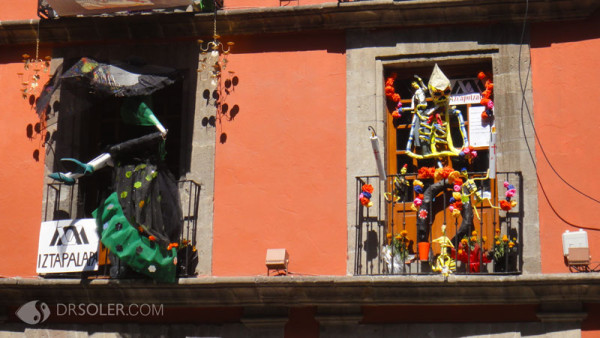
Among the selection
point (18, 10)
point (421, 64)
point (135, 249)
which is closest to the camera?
point (135, 249)

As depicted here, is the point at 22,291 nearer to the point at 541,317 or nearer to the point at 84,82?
the point at 84,82

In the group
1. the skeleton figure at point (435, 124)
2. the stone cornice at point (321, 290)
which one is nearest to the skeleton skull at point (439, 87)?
the skeleton figure at point (435, 124)

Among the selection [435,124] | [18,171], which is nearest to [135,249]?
[18,171]

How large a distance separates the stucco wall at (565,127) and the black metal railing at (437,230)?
308mm

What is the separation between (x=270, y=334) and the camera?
12.6 metres

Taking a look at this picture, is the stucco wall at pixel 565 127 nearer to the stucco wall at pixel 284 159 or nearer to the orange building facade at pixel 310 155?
the orange building facade at pixel 310 155

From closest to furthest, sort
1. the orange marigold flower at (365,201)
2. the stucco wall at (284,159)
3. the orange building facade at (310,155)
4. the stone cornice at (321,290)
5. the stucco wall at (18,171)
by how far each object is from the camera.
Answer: the stone cornice at (321,290) → the orange building facade at (310,155) → the orange marigold flower at (365,201) → the stucco wall at (284,159) → the stucco wall at (18,171)

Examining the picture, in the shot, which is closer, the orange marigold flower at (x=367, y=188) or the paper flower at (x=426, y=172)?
the orange marigold flower at (x=367, y=188)

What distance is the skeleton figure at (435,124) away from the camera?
514 inches

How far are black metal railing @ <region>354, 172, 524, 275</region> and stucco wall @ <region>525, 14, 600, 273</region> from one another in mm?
308

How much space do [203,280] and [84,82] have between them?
2469mm

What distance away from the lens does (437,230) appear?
42.5 feet

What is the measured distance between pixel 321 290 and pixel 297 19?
302cm

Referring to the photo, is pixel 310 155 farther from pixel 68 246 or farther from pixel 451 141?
pixel 68 246
